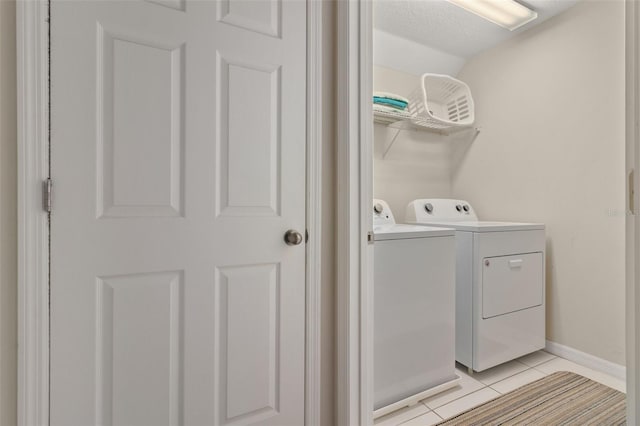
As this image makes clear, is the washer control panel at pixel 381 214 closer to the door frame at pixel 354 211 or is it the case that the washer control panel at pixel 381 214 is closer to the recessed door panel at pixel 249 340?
the door frame at pixel 354 211

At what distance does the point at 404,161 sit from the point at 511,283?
1.17 meters

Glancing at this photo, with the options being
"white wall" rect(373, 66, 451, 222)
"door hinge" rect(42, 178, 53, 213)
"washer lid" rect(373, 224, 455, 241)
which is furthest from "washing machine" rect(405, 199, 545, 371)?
"door hinge" rect(42, 178, 53, 213)

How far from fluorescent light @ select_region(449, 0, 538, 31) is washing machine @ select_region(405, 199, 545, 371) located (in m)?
1.42

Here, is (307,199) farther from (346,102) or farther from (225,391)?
(225,391)

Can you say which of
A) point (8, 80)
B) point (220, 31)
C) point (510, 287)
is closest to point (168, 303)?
point (8, 80)

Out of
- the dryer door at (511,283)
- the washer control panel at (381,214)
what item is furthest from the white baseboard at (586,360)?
the washer control panel at (381,214)

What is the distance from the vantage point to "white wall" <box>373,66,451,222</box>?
2564 mm

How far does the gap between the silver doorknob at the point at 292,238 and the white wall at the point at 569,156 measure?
2.01 meters

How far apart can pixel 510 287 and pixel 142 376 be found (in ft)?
6.76

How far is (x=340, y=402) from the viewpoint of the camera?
127cm

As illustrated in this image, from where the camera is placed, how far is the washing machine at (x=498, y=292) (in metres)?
1.97

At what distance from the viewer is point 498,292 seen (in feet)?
6.66

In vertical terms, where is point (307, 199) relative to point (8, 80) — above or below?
below
